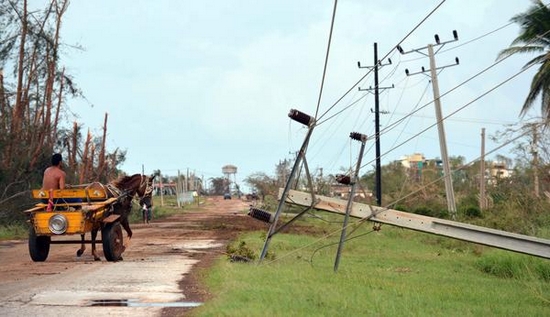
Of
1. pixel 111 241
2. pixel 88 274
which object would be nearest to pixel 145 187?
pixel 111 241

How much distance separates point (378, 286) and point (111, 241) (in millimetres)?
6474

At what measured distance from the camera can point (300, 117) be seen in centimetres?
1388

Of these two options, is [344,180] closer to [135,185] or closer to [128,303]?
[128,303]

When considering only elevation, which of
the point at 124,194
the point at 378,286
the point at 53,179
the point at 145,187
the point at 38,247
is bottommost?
the point at 378,286

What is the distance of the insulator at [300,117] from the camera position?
13.8 meters

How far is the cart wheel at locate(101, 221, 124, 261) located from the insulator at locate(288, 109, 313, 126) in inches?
208

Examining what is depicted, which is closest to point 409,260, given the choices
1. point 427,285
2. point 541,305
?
point 427,285

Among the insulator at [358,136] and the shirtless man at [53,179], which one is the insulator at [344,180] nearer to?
the insulator at [358,136]

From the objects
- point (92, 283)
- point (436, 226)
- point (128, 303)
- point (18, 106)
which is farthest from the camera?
point (18, 106)

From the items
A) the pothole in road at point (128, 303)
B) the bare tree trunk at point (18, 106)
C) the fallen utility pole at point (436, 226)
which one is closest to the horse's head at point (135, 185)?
the fallen utility pole at point (436, 226)

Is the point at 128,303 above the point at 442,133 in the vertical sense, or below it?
below

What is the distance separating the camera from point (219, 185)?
17550 centimetres

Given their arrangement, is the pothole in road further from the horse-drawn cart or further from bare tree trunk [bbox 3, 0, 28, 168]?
bare tree trunk [bbox 3, 0, 28, 168]

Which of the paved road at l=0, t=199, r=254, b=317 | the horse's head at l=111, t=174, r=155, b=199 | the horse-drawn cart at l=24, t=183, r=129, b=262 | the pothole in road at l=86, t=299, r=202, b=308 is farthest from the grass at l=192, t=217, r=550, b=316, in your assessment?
the horse's head at l=111, t=174, r=155, b=199
